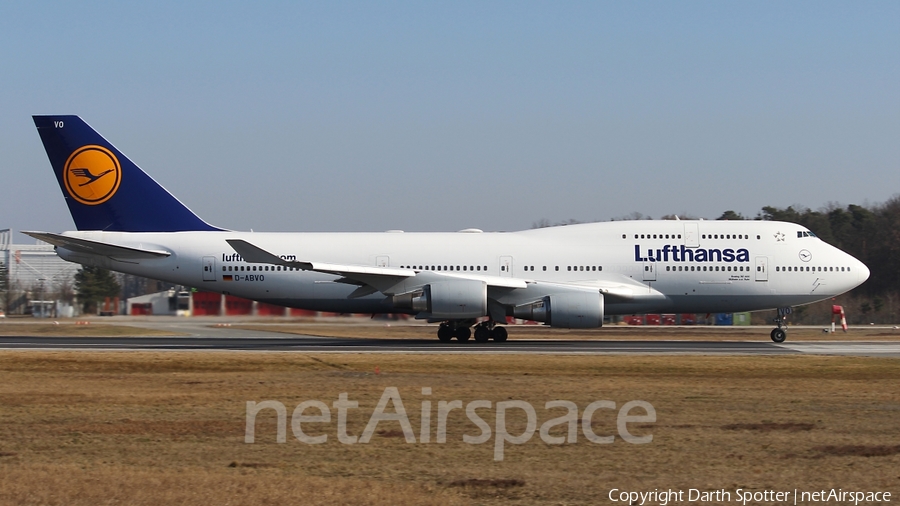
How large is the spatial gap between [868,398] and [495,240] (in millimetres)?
17878

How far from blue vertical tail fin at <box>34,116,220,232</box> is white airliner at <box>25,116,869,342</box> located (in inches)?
1.4

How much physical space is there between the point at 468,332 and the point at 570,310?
4049mm

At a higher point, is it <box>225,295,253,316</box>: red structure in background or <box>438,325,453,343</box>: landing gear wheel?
<box>225,295,253,316</box>: red structure in background

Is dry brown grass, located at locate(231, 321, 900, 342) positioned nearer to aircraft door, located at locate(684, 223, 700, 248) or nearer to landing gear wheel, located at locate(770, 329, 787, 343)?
landing gear wheel, located at locate(770, 329, 787, 343)

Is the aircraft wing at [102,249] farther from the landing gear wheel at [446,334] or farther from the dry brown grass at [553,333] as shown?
the landing gear wheel at [446,334]

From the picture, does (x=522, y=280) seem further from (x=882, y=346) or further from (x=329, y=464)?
(x=329, y=464)

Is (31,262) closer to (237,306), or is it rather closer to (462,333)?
(237,306)

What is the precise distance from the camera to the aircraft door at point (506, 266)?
1255 inches

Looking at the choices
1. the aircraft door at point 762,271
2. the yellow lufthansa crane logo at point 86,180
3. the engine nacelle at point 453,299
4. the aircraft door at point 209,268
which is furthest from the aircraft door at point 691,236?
the yellow lufthansa crane logo at point 86,180

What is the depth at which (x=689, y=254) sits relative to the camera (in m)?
32.1

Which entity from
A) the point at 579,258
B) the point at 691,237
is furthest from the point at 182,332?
the point at 691,237

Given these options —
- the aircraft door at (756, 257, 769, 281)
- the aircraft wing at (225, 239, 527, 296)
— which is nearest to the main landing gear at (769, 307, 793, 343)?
the aircraft door at (756, 257, 769, 281)

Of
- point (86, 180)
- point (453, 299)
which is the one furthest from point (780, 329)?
point (86, 180)

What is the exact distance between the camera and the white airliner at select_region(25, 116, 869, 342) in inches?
1254
